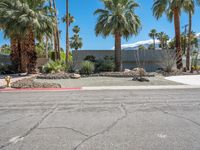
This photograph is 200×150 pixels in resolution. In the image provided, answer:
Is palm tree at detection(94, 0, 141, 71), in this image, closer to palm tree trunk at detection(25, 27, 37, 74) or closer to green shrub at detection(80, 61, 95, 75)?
green shrub at detection(80, 61, 95, 75)

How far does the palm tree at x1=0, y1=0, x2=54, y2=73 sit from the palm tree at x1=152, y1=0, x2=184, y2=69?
47.0 ft

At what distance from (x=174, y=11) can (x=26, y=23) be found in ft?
59.6

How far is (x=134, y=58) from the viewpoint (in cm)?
3775

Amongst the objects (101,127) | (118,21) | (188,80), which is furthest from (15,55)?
(101,127)

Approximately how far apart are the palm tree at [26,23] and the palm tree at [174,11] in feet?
47.0

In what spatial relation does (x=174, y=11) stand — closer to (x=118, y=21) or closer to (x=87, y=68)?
(x=118, y=21)

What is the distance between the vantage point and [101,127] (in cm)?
692

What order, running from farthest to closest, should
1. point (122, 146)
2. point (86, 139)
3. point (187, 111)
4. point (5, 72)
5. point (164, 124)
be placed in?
point (5, 72)
point (187, 111)
point (164, 124)
point (86, 139)
point (122, 146)

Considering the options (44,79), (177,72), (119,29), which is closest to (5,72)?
(44,79)

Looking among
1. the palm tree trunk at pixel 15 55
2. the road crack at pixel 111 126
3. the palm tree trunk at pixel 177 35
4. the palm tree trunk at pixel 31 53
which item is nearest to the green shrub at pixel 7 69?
the palm tree trunk at pixel 15 55

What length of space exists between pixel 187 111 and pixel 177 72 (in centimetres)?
2084

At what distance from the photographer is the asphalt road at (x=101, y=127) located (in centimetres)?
549

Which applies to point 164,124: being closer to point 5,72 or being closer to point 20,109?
point 20,109

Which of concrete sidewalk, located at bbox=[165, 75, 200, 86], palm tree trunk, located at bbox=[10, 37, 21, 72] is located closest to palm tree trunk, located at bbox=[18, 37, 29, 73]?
palm tree trunk, located at bbox=[10, 37, 21, 72]
